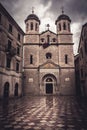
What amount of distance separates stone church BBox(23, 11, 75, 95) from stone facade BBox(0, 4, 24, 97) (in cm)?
402

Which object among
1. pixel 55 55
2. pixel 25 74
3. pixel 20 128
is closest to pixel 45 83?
pixel 25 74

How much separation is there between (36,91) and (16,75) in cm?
643

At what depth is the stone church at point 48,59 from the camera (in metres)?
26.8

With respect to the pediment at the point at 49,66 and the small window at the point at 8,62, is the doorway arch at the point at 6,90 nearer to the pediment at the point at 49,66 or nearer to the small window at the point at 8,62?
the small window at the point at 8,62

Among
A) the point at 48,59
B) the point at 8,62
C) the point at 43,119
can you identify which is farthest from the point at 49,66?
the point at 43,119

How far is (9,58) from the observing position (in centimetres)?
2002

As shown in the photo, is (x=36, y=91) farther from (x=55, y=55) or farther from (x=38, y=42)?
(x=38, y=42)

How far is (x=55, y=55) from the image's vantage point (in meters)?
28.6

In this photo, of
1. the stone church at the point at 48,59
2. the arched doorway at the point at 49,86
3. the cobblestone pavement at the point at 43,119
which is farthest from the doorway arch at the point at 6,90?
the arched doorway at the point at 49,86

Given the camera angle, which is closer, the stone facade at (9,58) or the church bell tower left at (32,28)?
the stone facade at (9,58)

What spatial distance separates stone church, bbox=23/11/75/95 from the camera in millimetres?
26844

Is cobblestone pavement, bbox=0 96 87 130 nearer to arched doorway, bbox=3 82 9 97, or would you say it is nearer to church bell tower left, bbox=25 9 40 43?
arched doorway, bbox=3 82 9 97

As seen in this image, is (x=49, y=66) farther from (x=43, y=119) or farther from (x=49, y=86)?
(x=43, y=119)

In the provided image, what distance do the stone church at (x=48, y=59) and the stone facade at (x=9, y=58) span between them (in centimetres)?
402
